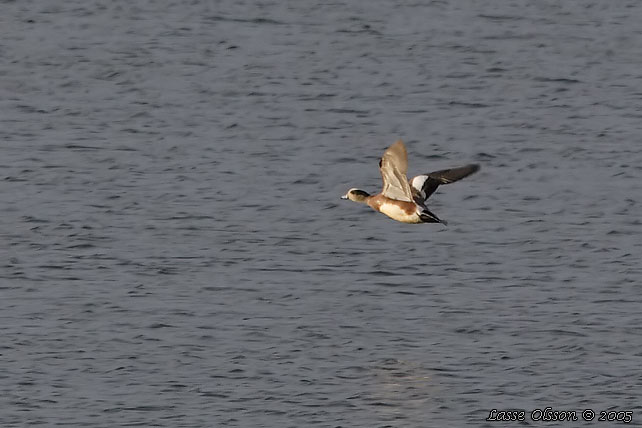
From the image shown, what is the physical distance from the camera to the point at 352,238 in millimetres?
32375

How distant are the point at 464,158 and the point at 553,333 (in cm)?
1093

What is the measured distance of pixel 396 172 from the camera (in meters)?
21.8

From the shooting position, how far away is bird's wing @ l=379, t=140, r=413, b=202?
21.1 meters

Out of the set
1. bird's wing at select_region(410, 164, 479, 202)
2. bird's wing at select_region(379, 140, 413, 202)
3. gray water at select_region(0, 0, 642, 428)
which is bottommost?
gray water at select_region(0, 0, 642, 428)

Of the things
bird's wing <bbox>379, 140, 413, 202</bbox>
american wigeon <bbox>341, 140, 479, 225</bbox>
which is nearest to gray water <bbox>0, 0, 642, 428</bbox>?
american wigeon <bbox>341, 140, 479, 225</bbox>

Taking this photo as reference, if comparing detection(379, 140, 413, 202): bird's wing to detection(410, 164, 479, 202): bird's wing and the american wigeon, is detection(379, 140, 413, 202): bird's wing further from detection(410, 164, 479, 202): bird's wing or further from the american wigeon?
detection(410, 164, 479, 202): bird's wing

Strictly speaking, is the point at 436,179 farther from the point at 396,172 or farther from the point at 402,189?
the point at 396,172

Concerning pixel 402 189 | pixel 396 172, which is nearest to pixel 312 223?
pixel 402 189

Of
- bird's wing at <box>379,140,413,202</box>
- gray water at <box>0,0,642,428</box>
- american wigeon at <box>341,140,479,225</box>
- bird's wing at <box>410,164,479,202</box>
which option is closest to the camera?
bird's wing at <box>379,140,413,202</box>

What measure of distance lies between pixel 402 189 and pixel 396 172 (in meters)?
0.74

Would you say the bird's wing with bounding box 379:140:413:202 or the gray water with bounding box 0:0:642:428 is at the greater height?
the bird's wing with bounding box 379:140:413:202

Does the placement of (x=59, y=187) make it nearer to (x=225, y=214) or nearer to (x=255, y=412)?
(x=225, y=214)

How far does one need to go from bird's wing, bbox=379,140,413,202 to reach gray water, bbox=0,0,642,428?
3.33 m

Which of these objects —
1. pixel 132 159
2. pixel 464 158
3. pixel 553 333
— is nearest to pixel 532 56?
pixel 464 158
